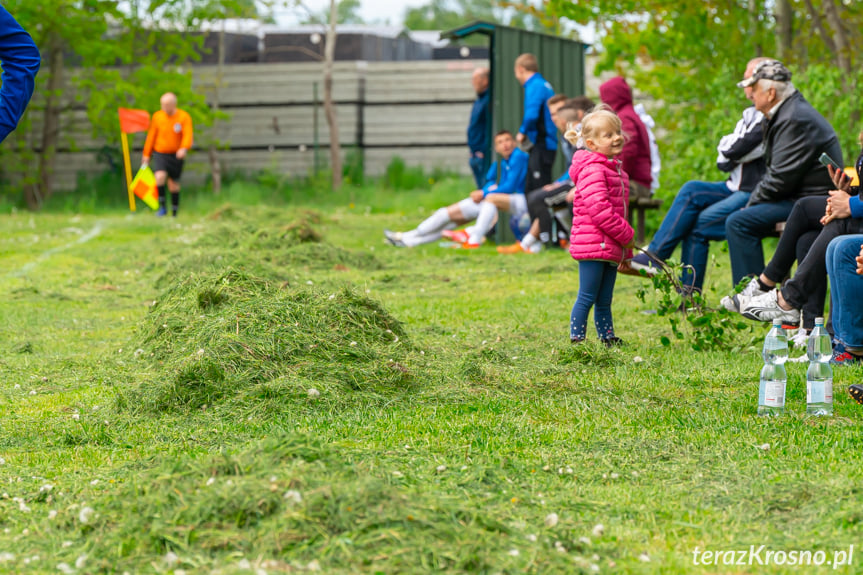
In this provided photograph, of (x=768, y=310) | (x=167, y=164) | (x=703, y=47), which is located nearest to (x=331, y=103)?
(x=167, y=164)

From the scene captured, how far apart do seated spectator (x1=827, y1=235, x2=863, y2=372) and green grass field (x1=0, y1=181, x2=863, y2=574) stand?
26 centimetres

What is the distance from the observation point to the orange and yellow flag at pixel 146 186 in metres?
16.4

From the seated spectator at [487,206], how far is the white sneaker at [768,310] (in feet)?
19.2

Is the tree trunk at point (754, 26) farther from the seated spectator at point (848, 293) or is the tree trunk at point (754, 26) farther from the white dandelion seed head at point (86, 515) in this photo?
the white dandelion seed head at point (86, 515)

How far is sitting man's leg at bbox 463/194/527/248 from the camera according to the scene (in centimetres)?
1198

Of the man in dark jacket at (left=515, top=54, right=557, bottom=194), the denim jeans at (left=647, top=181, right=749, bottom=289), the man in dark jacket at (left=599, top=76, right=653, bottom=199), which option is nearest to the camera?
the denim jeans at (left=647, top=181, right=749, bottom=289)

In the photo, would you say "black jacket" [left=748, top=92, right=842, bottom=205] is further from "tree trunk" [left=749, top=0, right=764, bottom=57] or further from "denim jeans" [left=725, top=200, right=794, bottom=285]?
"tree trunk" [left=749, top=0, right=764, bottom=57]

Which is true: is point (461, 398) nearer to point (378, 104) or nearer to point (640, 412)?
point (640, 412)

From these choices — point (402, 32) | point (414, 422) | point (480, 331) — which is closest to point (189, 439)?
point (414, 422)

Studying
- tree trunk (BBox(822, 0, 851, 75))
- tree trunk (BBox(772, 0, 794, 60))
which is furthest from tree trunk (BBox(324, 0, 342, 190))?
tree trunk (BBox(822, 0, 851, 75))

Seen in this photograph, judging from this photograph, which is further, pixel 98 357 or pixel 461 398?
pixel 98 357

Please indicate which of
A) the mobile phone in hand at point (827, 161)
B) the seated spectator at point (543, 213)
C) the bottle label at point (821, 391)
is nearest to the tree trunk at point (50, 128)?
the seated spectator at point (543, 213)

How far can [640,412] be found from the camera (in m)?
4.64

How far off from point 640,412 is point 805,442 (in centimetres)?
76
